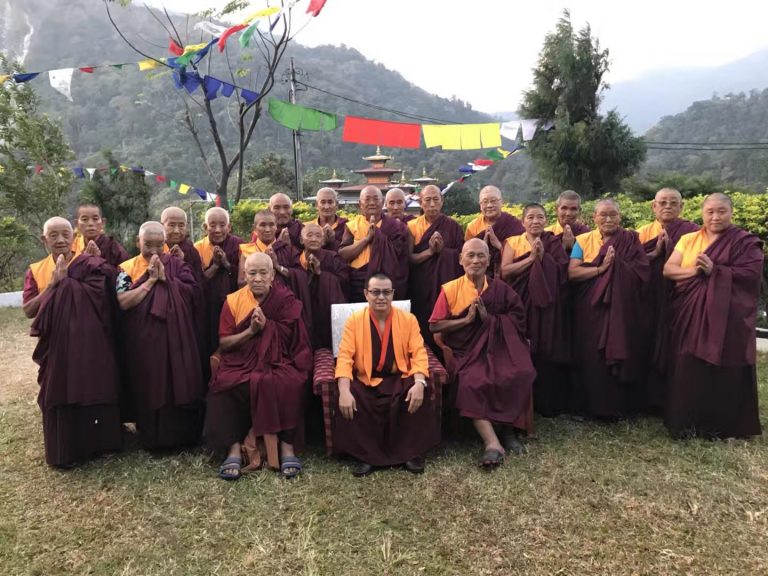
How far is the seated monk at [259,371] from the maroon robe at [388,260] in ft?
3.66

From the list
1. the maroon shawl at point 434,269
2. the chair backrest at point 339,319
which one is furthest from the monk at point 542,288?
the chair backrest at point 339,319

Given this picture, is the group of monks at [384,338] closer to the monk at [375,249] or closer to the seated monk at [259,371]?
the seated monk at [259,371]

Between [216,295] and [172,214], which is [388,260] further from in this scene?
[172,214]

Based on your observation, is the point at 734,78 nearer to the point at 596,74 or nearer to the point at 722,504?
the point at 596,74

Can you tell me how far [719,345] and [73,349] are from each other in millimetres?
4602

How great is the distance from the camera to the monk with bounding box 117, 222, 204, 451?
165 inches

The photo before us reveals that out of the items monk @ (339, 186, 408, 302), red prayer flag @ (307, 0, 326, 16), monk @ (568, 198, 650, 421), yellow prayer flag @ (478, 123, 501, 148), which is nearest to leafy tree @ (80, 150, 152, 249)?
red prayer flag @ (307, 0, 326, 16)

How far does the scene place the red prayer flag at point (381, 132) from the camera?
394 inches

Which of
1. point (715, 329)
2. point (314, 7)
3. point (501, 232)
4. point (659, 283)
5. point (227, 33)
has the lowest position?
point (715, 329)

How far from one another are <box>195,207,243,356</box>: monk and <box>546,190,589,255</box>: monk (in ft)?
9.35

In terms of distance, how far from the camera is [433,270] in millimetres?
5508

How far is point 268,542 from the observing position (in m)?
3.21

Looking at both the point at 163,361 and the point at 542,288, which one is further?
the point at 542,288

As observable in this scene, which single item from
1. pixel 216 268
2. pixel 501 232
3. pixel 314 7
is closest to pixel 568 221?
pixel 501 232
